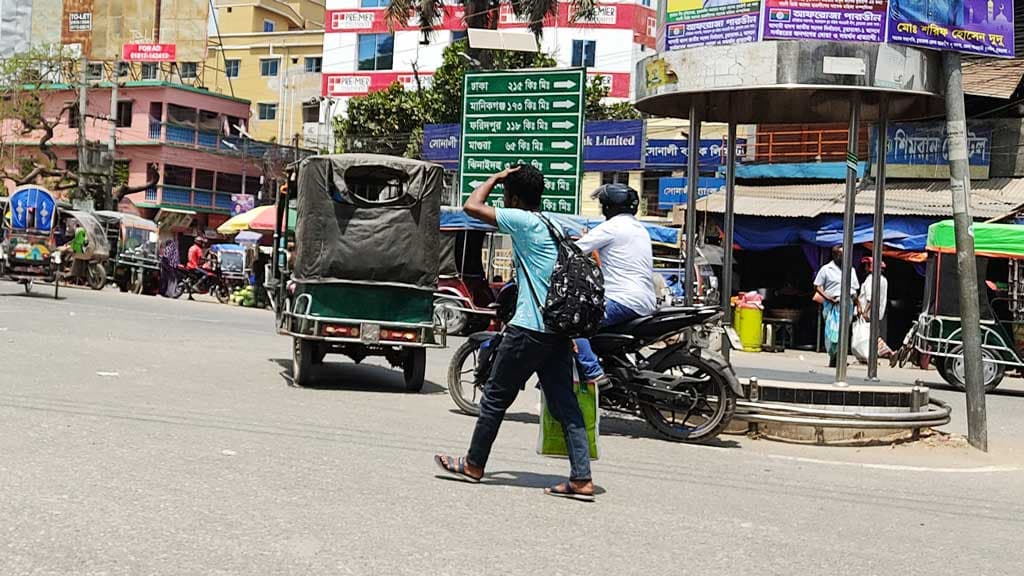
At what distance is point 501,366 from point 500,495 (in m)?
0.74

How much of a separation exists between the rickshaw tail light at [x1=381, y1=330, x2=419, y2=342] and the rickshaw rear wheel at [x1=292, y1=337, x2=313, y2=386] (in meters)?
0.79

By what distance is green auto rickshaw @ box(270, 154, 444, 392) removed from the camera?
1241 centimetres

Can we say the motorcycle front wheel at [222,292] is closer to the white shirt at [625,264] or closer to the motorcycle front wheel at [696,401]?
the motorcycle front wheel at [696,401]

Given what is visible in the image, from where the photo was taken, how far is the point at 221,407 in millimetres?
9984

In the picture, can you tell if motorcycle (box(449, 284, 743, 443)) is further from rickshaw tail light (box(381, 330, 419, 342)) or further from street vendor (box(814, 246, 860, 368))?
street vendor (box(814, 246, 860, 368))

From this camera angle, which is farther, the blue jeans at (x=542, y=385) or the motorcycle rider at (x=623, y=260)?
the motorcycle rider at (x=623, y=260)

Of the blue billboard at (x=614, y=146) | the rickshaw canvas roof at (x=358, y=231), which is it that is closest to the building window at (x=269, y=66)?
the blue billboard at (x=614, y=146)

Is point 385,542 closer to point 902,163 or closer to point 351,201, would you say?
point 351,201

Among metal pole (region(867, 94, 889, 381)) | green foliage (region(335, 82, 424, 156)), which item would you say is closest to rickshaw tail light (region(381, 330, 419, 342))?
metal pole (region(867, 94, 889, 381))

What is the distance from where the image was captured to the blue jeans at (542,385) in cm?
681

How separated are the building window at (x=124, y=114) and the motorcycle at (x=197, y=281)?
88.2 feet

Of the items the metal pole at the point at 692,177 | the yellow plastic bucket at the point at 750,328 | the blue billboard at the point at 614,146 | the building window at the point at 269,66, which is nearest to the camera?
the metal pole at the point at 692,177

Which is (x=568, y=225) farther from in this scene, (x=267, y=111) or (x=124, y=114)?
(x=267, y=111)

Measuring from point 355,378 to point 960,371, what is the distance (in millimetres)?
8882
